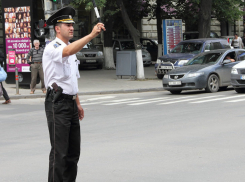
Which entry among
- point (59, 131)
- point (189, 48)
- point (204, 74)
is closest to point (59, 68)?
point (59, 131)

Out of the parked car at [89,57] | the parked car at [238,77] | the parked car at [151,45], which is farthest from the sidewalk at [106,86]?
the parked car at [151,45]

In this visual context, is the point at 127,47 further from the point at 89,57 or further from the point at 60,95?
the point at 60,95

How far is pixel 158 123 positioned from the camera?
31.5ft

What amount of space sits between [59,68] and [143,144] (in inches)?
128

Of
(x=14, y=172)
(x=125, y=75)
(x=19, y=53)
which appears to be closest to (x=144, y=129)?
(x=14, y=172)

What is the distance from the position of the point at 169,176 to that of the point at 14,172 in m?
1.85

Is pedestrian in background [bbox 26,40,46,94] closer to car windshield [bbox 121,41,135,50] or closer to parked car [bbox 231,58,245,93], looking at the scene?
parked car [bbox 231,58,245,93]

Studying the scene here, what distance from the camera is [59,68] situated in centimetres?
447

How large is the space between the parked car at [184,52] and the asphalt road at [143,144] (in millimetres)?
8208

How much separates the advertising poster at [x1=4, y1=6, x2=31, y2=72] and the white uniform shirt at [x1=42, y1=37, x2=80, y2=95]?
47.8 feet

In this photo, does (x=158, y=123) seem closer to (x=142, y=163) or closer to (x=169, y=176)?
(x=142, y=163)

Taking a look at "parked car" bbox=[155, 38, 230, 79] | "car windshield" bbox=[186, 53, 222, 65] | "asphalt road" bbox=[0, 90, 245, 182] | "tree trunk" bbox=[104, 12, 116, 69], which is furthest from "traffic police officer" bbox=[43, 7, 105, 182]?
"tree trunk" bbox=[104, 12, 116, 69]

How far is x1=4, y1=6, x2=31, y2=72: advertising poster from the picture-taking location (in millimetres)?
18844

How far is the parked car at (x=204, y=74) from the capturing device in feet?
52.2
